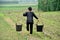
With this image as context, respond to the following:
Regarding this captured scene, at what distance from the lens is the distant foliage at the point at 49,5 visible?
37.7m

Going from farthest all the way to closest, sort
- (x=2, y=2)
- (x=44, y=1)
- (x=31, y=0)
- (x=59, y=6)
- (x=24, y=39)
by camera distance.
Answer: (x=31, y=0), (x=2, y=2), (x=44, y=1), (x=59, y=6), (x=24, y=39)

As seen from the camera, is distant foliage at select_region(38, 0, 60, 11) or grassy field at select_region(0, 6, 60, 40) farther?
distant foliage at select_region(38, 0, 60, 11)

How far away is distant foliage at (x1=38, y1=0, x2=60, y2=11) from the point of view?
1484 inches

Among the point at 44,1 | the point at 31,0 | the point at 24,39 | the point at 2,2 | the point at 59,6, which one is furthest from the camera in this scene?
the point at 31,0

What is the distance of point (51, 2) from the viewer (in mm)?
38281

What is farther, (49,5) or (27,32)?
(49,5)

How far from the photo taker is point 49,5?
129 ft

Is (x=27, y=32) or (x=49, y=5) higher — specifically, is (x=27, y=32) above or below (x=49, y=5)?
above

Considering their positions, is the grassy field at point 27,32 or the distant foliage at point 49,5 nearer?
the grassy field at point 27,32

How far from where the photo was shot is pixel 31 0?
67.8 metres

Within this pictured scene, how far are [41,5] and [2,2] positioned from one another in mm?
21501

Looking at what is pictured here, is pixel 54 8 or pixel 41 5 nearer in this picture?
pixel 54 8

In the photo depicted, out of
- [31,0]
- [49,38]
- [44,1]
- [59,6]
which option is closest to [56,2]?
[59,6]

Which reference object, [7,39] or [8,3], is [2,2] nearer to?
[8,3]
